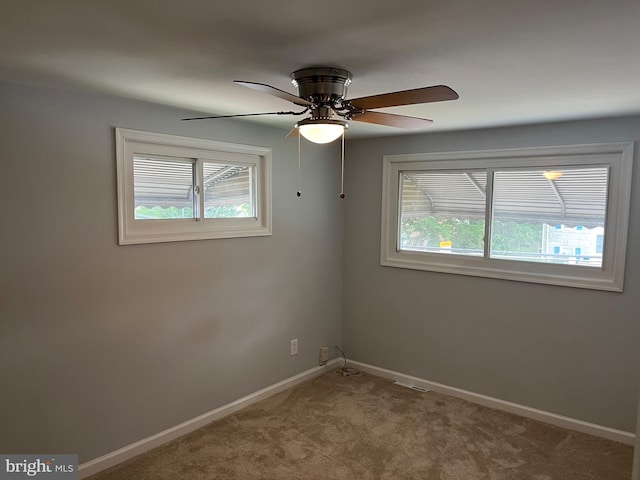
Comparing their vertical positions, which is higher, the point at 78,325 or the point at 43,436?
the point at 78,325

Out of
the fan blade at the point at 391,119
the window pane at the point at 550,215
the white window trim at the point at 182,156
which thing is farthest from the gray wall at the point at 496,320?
the fan blade at the point at 391,119

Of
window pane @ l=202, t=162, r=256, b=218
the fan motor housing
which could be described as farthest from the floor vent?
the fan motor housing

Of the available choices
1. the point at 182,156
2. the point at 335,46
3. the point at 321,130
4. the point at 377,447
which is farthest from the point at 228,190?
the point at 377,447

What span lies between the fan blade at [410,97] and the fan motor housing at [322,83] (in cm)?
13

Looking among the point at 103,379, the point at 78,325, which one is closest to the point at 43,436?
the point at 103,379

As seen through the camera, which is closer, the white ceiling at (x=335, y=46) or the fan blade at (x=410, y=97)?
the white ceiling at (x=335, y=46)

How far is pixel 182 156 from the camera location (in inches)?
120

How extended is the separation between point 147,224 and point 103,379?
0.99 m

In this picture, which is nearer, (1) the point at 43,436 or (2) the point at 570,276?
(1) the point at 43,436

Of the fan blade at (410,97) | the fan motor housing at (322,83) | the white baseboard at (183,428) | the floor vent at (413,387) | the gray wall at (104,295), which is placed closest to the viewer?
the fan blade at (410,97)

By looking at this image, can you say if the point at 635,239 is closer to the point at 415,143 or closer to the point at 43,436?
the point at 415,143

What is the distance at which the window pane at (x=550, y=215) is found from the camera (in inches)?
124

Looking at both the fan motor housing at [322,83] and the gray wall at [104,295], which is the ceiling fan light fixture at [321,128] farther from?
the gray wall at [104,295]

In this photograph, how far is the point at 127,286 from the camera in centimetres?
278
